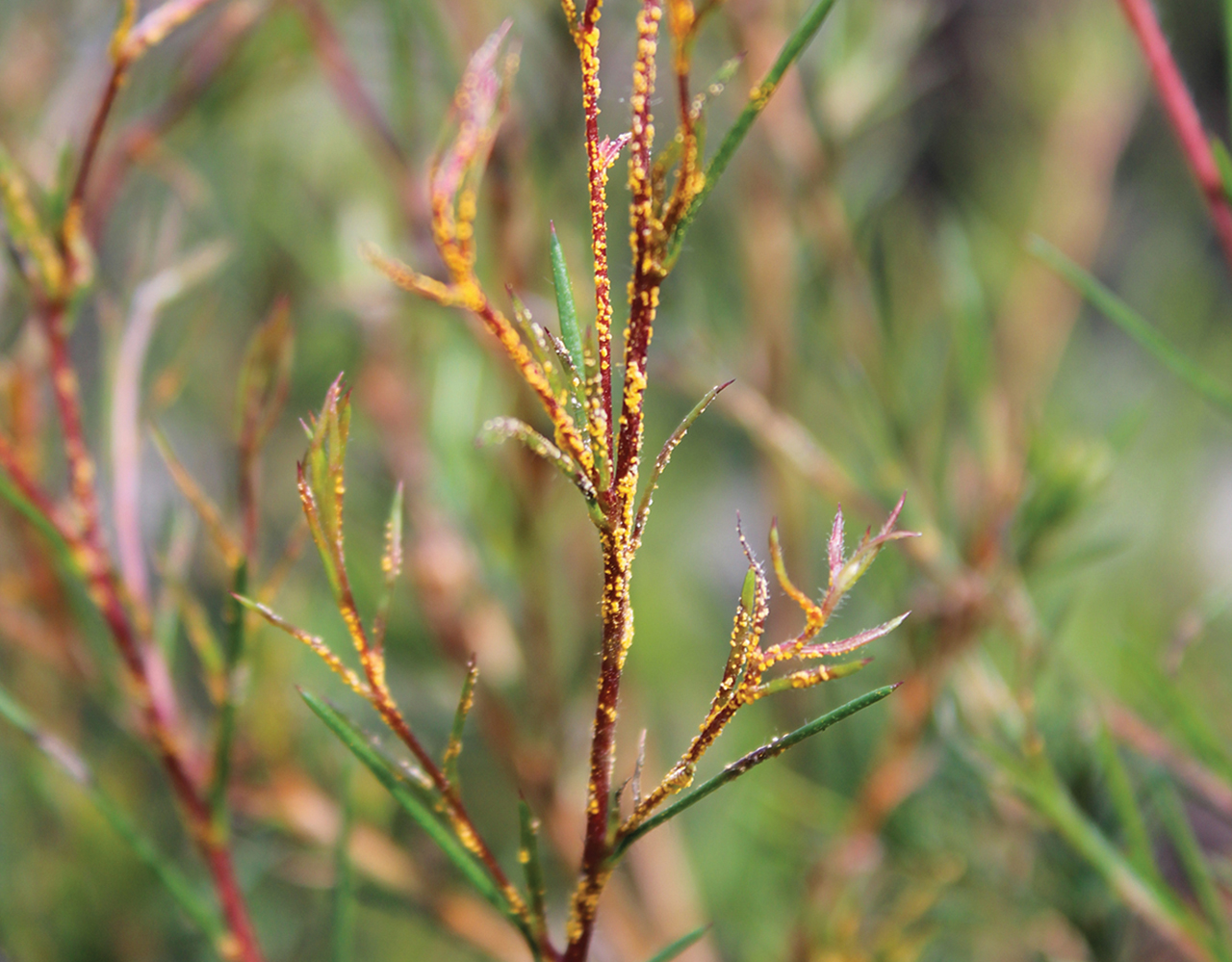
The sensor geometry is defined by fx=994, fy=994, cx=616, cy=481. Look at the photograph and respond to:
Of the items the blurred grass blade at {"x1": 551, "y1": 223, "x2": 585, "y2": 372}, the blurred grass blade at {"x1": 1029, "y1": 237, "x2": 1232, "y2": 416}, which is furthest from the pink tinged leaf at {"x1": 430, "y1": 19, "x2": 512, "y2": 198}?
the blurred grass blade at {"x1": 1029, "y1": 237, "x2": 1232, "y2": 416}

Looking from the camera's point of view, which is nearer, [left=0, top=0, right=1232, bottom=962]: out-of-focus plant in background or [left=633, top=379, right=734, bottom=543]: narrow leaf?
[left=633, top=379, right=734, bottom=543]: narrow leaf

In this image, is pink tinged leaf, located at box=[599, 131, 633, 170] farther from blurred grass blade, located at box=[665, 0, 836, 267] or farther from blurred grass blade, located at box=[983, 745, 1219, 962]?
blurred grass blade, located at box=[983, 745, 1219, 962]

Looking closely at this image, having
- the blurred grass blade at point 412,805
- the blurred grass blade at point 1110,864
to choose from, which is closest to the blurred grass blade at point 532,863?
the blurred grass blade at point 412,805

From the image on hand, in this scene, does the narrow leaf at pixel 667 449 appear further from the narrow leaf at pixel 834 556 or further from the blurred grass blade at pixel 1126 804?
the blurred grass blade at pixel 1126 804

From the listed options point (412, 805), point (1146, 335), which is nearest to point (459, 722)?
point (412, 805)

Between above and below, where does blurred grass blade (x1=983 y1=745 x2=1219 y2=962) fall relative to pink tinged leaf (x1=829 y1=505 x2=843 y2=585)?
below

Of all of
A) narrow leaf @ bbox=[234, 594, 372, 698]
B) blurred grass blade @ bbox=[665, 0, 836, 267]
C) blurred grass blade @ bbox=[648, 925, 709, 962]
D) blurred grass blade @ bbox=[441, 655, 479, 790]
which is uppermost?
blurred grass blade @ bbox=[665, 0, 836, 267]

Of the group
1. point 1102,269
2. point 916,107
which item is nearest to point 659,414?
point 916,107
